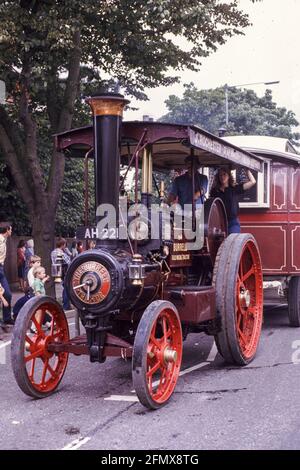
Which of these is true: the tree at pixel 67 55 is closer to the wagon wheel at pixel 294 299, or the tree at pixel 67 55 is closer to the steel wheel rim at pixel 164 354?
the wagon wheel at pixel 294 299

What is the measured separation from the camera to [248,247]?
711cm

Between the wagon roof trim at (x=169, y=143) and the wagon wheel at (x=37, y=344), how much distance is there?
4.87 ft

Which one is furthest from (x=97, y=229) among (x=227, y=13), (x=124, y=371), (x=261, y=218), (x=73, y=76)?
(x=227, y=13)

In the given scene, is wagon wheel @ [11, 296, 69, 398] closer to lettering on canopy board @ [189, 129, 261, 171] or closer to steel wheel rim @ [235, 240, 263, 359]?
steel wheel rim @ [235, 240, 263, 359]

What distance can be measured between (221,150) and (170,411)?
248cm

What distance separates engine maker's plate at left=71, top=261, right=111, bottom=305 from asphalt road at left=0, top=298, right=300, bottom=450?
87 centimetres

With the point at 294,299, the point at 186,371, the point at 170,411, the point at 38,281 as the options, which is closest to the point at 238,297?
the point at 186,371

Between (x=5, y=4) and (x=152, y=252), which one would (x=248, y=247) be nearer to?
(x=152, y=252)

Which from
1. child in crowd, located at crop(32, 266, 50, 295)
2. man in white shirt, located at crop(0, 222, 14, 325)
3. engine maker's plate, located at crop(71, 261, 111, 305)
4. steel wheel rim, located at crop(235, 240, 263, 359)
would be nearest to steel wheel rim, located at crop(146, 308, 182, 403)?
engine maker's plate, located at crop(71, 261, 111, 305)

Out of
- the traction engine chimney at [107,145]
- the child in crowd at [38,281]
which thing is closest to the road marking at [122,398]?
the traction engine chimney at [107,145]

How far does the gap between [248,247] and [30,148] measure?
5713 millimetres

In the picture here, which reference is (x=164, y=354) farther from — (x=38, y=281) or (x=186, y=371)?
(x=38, y=281)

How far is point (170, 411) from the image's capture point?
5.16 meters

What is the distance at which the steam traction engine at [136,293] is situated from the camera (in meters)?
5.28
